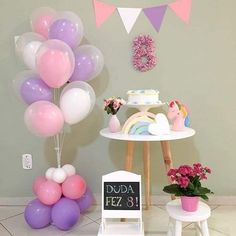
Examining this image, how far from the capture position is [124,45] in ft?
7.97

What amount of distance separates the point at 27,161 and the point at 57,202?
0.59 metres

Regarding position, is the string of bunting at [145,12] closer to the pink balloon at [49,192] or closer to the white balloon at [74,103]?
the white balloon at [74,103]

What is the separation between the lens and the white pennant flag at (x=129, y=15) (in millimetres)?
2395

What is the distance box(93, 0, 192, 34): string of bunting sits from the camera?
2.38 meters

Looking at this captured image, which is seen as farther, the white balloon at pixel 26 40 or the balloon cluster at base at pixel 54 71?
the white balloon at pixel 26 40

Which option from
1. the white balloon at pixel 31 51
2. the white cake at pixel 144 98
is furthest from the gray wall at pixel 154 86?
the white balloon at pixel 31 51

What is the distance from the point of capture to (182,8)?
7.80 ft

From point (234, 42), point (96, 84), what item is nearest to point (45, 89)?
point (96, 84)

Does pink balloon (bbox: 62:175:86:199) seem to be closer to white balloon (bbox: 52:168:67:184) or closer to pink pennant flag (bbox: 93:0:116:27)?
white balloon (bbox: 52:168:67:184)

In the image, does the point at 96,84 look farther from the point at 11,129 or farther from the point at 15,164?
the point at 15,164

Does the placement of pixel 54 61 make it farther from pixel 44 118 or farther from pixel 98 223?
pixel 98 223

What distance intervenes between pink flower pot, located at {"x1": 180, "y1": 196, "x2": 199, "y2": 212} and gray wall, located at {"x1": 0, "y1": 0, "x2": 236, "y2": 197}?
803 millimetres

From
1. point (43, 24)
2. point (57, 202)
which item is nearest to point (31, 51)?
point (43, 24)

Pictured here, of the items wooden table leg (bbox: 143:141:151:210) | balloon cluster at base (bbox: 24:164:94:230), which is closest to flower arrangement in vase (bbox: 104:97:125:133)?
wooden table leg (bbox: 143:141:151:210)
